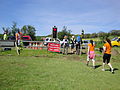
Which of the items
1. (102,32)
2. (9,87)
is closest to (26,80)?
(9,87)

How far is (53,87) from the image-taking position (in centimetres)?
432

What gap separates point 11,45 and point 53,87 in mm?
11418

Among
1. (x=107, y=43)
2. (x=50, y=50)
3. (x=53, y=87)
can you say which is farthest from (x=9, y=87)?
(x=50, y=50)

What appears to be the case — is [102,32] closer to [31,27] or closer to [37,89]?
[31,27]

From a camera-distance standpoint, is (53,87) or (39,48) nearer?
(53,87)

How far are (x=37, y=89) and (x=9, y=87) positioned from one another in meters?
0.93

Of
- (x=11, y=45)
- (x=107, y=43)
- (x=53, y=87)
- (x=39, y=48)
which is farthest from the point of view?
(x=39, y=48)

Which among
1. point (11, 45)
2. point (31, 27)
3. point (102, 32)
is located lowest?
point (11, 45)

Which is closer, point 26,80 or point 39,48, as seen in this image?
point 26,80

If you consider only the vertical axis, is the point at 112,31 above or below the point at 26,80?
above

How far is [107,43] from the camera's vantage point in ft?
23.5

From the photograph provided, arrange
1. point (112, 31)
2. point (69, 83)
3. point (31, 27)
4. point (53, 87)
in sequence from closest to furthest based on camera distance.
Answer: point (53, 87) → point (69, 83) → point (112, 31) → point (31, 27)

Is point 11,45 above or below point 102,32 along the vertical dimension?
below

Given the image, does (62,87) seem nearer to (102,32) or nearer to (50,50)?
(50,50)
